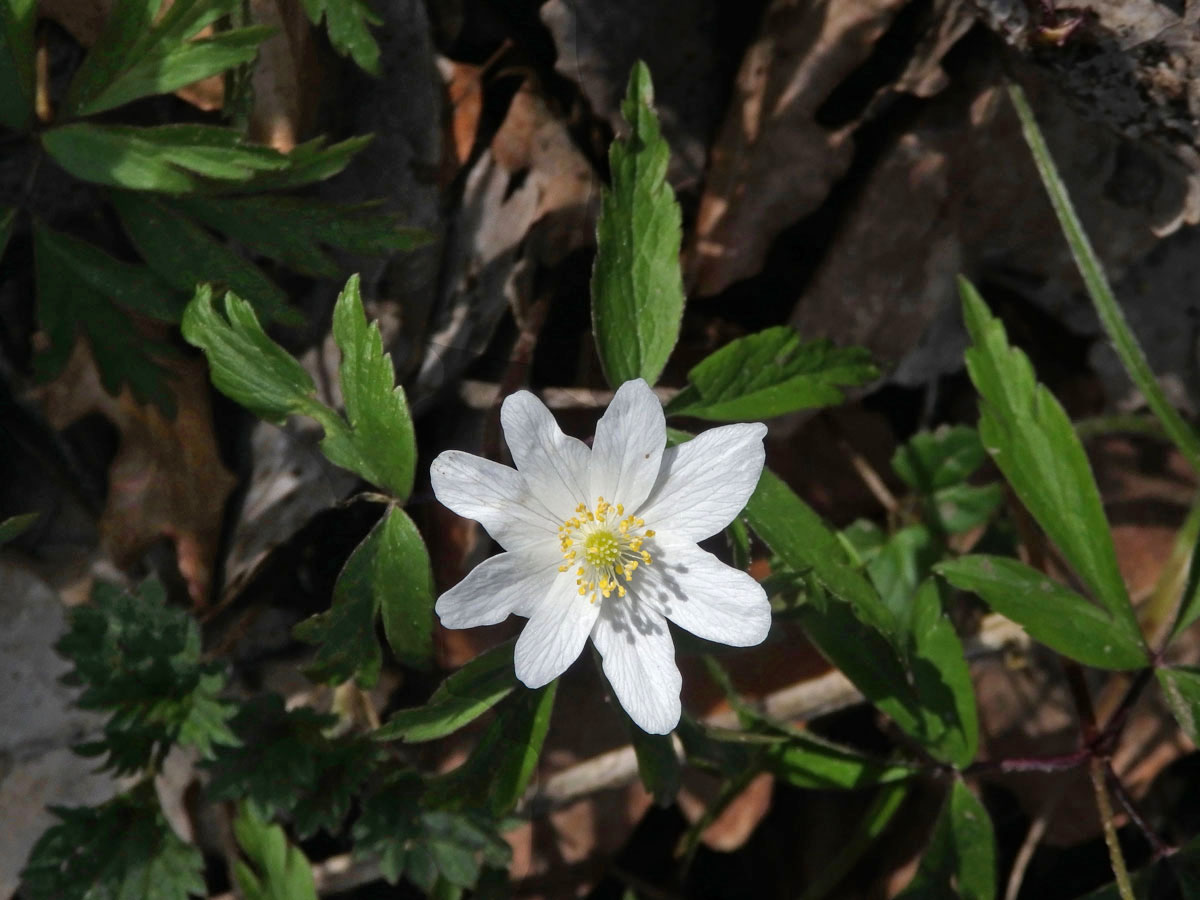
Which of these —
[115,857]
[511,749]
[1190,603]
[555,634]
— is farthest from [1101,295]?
[115,857]

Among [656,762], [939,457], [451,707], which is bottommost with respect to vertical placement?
[656,762]

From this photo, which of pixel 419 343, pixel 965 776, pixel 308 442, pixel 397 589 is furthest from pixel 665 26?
pixel 965 776

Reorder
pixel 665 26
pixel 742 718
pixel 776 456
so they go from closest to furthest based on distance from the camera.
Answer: pixel 742 718, pixel 665 26, pixel 776 456

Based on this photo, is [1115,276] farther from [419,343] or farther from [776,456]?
[419,343]

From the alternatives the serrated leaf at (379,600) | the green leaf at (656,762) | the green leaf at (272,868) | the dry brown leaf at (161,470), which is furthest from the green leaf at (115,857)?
the green leaf at (656,762)

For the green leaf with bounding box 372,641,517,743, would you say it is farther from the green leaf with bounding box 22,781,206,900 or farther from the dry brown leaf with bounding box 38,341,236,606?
the dry brown leaf with bounding box 38,341,236,606

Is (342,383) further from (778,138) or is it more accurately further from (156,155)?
(778,138)

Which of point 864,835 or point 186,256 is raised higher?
point 186,256
